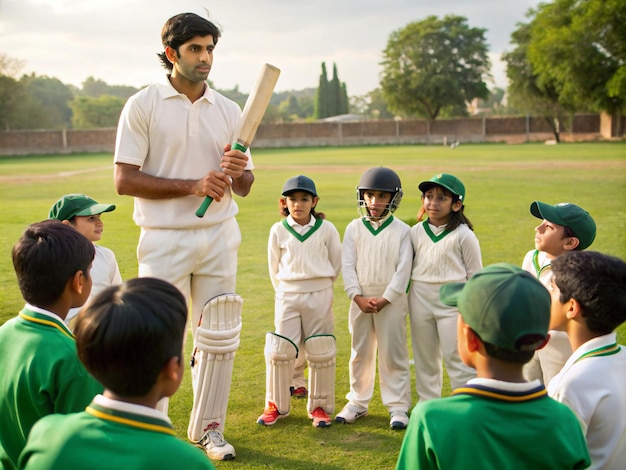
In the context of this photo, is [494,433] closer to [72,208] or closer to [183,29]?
[183,29]

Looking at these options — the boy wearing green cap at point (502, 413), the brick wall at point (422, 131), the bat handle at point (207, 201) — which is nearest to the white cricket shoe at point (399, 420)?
the bat handle at point (207, 201)

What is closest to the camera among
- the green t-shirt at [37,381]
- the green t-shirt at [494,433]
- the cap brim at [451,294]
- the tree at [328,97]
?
the green t-shirt at [494,433]

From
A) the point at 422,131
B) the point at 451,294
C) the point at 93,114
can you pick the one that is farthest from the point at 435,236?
the point at 93,114

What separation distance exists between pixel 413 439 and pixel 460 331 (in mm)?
338

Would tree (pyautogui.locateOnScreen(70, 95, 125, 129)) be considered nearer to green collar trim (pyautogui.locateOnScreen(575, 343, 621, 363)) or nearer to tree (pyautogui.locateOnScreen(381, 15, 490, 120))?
tree (pyautogui.locateOnScreen(381, 15, 490, 120))

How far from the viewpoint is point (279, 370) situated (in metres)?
4.23

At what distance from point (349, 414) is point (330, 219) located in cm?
850

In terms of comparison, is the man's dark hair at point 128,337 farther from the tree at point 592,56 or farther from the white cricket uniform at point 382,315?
the tree at point 592,56

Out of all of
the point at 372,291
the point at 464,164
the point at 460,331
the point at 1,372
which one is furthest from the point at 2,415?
the point at 464,164

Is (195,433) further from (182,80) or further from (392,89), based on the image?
(392,89)

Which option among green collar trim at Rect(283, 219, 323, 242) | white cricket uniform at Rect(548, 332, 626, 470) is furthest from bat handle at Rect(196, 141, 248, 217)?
white cricket uniform at Rect(548, 332, 626, 470)

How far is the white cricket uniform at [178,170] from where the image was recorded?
3.64 m

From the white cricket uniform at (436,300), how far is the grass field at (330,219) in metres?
0.42

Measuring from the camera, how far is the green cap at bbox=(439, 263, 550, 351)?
1.84 meters
